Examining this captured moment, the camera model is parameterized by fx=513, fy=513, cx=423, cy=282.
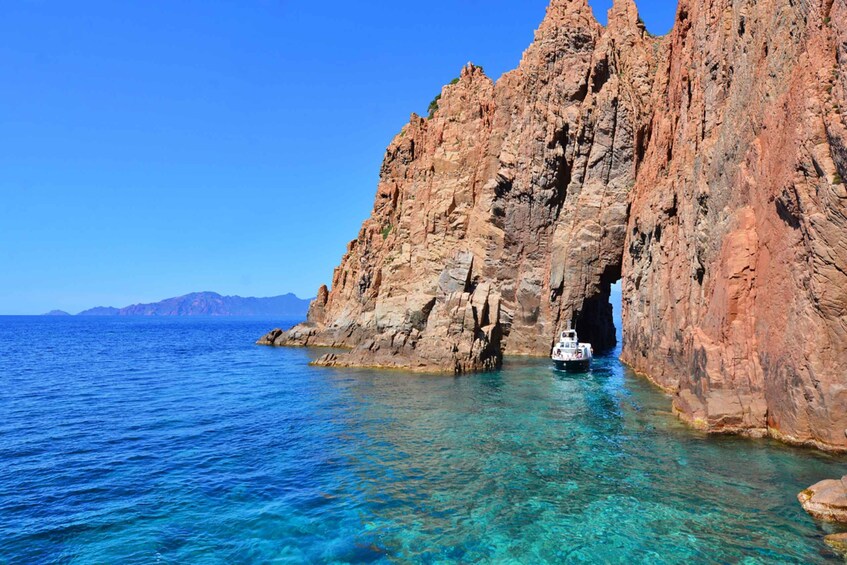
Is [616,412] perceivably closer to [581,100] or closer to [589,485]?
[589,485]

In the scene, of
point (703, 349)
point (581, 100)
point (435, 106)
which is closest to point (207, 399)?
point (703, 349)

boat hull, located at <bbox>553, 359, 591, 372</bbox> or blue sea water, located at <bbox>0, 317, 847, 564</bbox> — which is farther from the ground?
boat hull, located at <bbox>553, 359, 591, 372</bbox>

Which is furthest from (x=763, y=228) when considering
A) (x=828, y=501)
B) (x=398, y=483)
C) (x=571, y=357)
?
(x=571, y=357)

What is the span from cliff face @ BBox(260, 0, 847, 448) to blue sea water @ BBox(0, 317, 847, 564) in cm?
436

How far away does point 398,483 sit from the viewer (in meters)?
20.1

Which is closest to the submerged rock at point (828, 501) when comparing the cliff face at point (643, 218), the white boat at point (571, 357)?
the cliff face at point (643, 218)

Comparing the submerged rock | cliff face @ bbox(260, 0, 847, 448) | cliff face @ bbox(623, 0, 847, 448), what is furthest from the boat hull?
the submerged rock

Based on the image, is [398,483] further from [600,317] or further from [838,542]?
[600,317]

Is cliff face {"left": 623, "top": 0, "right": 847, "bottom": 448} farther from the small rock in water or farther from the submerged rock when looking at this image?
the small rock in water

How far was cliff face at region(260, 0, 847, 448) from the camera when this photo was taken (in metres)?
19.7

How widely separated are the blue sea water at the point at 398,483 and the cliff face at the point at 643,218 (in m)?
4.36

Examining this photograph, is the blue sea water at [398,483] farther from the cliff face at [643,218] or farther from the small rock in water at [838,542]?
the cliff face at [643,218]

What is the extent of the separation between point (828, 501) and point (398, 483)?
14.1 metres

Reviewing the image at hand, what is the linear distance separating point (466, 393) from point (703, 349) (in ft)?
57.6
